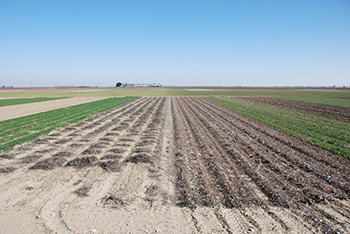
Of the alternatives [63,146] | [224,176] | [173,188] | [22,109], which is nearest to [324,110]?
[224,176]

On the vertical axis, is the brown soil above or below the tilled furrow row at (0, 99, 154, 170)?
above

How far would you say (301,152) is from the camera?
10.7 m

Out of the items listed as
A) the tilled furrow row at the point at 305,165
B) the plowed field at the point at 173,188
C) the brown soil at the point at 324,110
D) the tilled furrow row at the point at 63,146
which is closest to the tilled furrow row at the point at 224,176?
the plowed field at the point at 173,188

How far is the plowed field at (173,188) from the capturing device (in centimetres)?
518

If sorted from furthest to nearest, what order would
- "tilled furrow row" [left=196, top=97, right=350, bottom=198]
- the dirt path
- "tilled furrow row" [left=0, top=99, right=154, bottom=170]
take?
the dirt path, "tilled furrow row" [left=0, top=99, right=154, bottom=170], "tilled furrow row" [left=196, top=97, right=350, bottom=198]

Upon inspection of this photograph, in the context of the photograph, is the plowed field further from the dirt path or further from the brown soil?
the dirt path

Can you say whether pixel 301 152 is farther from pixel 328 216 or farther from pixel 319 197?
pixel 328 216

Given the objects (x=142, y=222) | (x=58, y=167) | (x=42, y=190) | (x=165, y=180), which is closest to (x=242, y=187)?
(x=165, y=180)

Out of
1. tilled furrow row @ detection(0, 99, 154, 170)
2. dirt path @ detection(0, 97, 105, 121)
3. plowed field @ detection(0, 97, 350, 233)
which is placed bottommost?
plowed field @ detection(0, 97, 350, 233)

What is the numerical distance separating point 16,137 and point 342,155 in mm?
16486

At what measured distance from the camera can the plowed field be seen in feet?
17.0

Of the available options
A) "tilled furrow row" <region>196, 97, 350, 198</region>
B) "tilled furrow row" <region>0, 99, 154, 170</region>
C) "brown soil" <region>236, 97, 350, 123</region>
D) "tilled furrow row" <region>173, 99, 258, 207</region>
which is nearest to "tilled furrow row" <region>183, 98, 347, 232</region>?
"tilled furrow row" <region>196, 97, 350, 198</region>

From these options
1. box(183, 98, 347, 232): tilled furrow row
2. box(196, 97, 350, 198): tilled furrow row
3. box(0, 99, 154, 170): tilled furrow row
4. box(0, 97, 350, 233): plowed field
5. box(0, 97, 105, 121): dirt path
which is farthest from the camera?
box(0, 97, 105, 121): dirt path

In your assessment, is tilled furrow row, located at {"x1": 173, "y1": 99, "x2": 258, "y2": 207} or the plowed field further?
tilled furrow row, located at {"x1": 173, "y1": 99, "x2": 258, "y2": 207}
